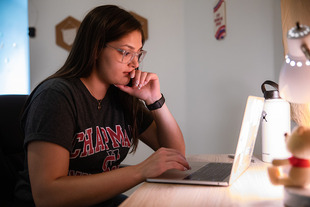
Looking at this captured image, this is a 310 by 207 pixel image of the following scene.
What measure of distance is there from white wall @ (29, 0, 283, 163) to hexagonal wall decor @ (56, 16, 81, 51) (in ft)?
0.15

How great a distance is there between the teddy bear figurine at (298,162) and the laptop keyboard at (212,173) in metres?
0.24

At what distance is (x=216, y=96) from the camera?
194 cm

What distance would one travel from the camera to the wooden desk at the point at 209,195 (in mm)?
607

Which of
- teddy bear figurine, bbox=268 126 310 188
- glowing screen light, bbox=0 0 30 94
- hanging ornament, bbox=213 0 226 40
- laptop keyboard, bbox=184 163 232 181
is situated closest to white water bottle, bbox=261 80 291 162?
laptop keyboard, bbox=184 163 232 181

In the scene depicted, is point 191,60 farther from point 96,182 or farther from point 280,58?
point 96,182

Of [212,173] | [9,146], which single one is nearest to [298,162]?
[212,173]

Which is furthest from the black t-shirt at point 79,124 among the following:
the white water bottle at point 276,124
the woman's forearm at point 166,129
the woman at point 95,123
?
the white water bottle at point 276,124

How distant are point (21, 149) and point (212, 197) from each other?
0.85 meters

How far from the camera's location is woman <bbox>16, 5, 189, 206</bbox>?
2.64 feet

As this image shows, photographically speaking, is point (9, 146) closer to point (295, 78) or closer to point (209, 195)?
point (209, 195)

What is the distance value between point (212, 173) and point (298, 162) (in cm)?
35

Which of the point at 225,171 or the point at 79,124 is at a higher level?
the point at 79,124

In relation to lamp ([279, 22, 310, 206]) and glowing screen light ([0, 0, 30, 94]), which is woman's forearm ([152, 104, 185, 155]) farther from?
glowing screen light ([0, 0, 30, 94])

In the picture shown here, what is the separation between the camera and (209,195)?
2.16ft
